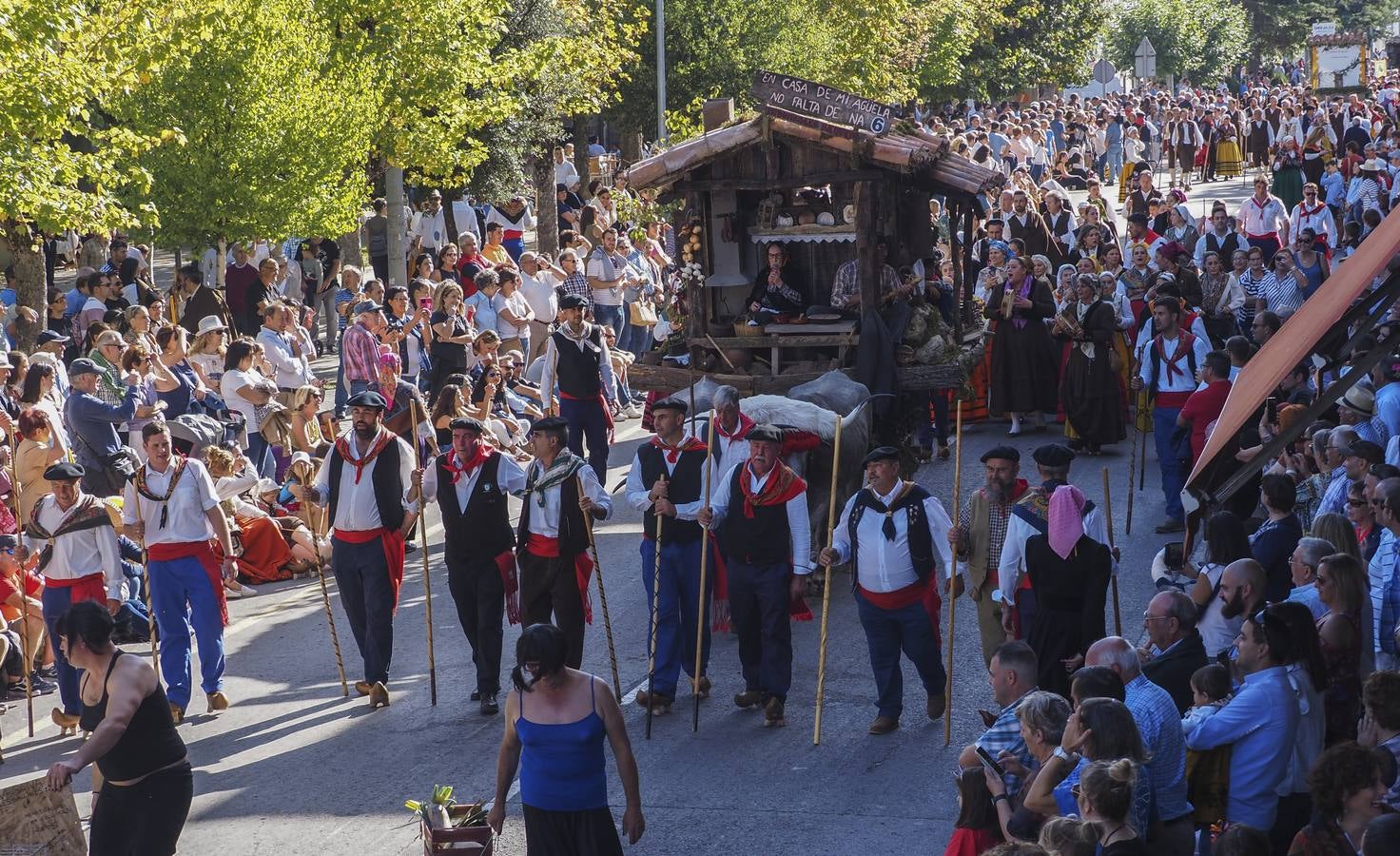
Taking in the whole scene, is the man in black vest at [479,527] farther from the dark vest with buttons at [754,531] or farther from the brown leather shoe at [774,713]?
the brown leather shoe at [774,713]

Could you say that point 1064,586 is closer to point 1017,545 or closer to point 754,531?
point 1017,545

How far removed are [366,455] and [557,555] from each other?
1.41 meters

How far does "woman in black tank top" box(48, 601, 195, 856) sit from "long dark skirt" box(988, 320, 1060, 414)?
1105 cm

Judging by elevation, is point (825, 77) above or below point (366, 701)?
above

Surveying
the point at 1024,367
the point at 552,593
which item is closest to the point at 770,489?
the point at 552,593

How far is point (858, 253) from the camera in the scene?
585 inches

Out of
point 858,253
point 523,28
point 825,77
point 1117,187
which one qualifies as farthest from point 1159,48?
→ point 858,253

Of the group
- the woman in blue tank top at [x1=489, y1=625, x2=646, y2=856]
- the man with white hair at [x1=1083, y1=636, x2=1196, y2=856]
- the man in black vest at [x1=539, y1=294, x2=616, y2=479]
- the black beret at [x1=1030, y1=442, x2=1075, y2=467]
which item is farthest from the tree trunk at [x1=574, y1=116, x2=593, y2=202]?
the man with white hair at [x1=1083, y1=636, x2=1196, y2=856]

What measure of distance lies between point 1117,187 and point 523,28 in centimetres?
1804

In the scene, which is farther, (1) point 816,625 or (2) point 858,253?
(2) point 858,253

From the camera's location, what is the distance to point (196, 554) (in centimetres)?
1078

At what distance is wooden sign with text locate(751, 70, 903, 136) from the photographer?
14.4 m

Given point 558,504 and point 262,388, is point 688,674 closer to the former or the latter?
point 558,504

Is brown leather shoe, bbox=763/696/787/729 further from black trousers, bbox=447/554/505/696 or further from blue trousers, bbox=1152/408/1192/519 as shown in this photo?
blue trousers, bbox=1152/408/1192/519
